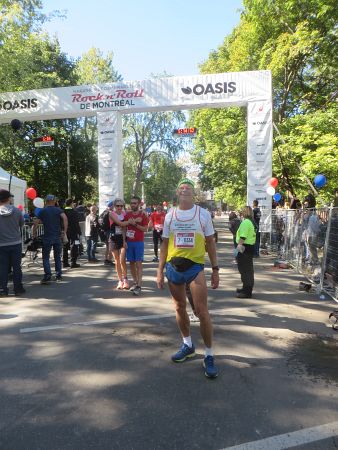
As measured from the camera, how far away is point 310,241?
848cm

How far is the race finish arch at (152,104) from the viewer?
13461 millimetres

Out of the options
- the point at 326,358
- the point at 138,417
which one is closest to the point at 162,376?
the point at 138,417

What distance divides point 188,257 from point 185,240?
0.57 feet

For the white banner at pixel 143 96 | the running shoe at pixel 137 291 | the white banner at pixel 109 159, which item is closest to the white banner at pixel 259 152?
the white banner at pixel 143 96

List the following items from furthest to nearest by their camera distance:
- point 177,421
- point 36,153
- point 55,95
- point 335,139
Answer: point 36,153
point 335,139
point 55,95
point 177,421

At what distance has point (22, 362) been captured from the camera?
413 centimetres

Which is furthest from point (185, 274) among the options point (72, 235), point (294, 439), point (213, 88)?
point (213, 88)

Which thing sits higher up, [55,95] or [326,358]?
[55,95]

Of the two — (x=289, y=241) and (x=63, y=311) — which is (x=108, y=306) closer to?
(x=63, y=311)

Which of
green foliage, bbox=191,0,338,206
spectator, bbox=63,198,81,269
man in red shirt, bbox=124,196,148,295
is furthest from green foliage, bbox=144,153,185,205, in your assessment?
man in red shirt, bbox=124,196,148,295

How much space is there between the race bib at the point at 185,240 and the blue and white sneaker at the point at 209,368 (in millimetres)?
1097

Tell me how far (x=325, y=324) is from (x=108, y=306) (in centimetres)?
328

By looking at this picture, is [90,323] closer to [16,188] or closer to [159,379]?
[159,379]

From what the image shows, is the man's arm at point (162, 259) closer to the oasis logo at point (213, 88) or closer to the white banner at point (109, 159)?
the white banner at point (109, 159)
